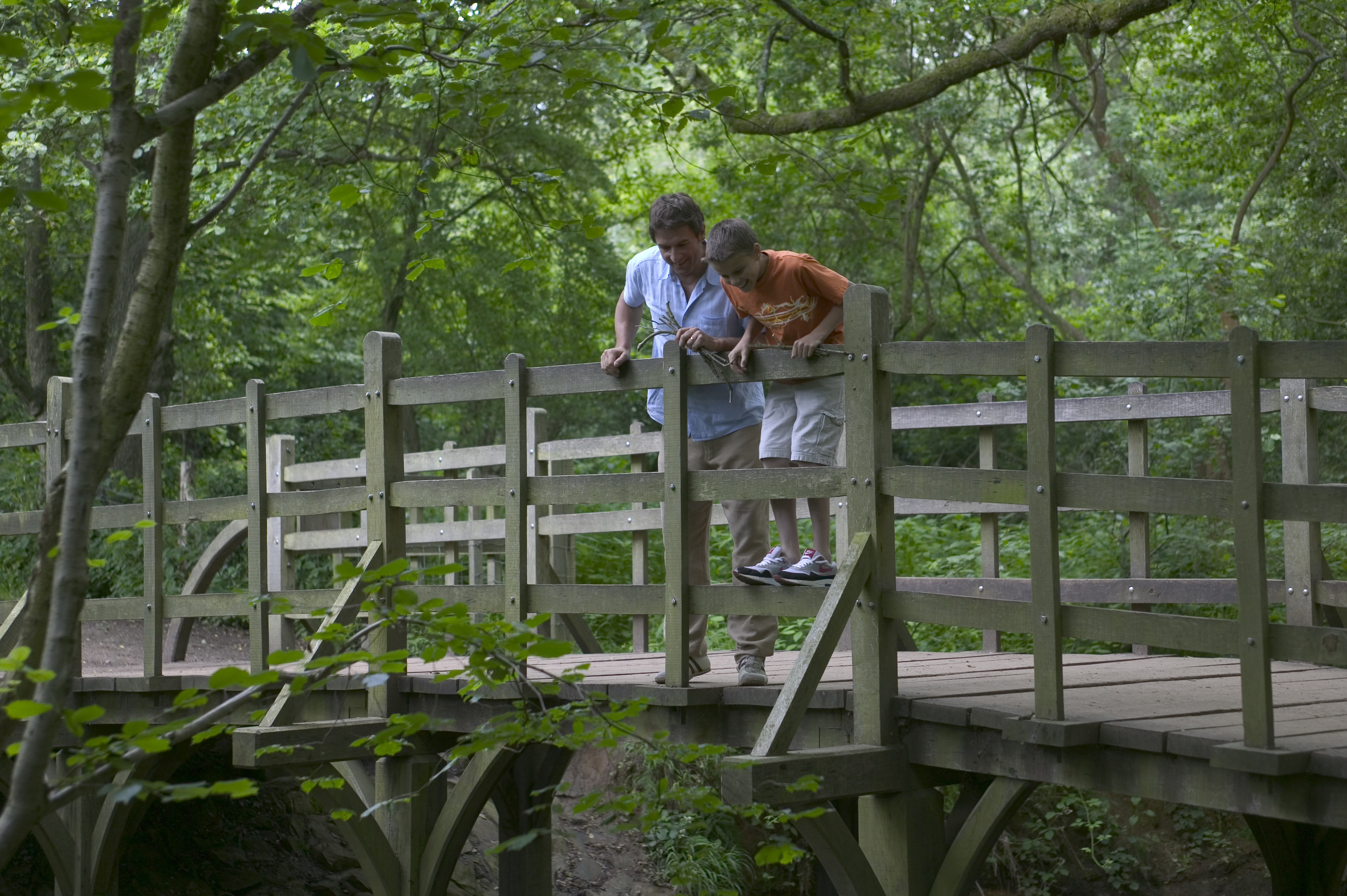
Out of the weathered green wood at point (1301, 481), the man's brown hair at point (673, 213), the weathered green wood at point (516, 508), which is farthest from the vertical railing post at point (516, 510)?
the weathered green wood at point (1301, 481)

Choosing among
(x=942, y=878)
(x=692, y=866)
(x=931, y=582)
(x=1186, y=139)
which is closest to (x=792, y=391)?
(x=942, y=878)

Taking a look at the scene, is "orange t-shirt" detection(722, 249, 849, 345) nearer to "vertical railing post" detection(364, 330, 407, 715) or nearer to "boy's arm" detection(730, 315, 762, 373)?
"boy's arm" detection(730, 315, 762, 373)

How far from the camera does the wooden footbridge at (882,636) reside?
3.68m

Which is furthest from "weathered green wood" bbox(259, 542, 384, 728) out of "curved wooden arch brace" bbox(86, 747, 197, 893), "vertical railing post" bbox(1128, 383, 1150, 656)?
"vertical railing post" bbox(1128, 383, 1150, 656)

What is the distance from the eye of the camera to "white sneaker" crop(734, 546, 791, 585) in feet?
15.6

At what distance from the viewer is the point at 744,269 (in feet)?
15.4

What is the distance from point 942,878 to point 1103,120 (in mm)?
13688

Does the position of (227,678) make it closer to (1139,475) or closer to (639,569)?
(1139,475)

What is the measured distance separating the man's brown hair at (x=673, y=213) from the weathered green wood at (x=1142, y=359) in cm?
144

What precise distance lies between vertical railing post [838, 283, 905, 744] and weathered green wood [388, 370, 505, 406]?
1.54 m

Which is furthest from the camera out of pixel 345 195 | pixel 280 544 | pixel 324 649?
pixel 280 544

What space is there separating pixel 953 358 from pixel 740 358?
30.2 inches

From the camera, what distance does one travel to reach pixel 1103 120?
16.3m

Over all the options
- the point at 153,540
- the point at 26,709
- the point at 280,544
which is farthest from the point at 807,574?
the point at 280,544
